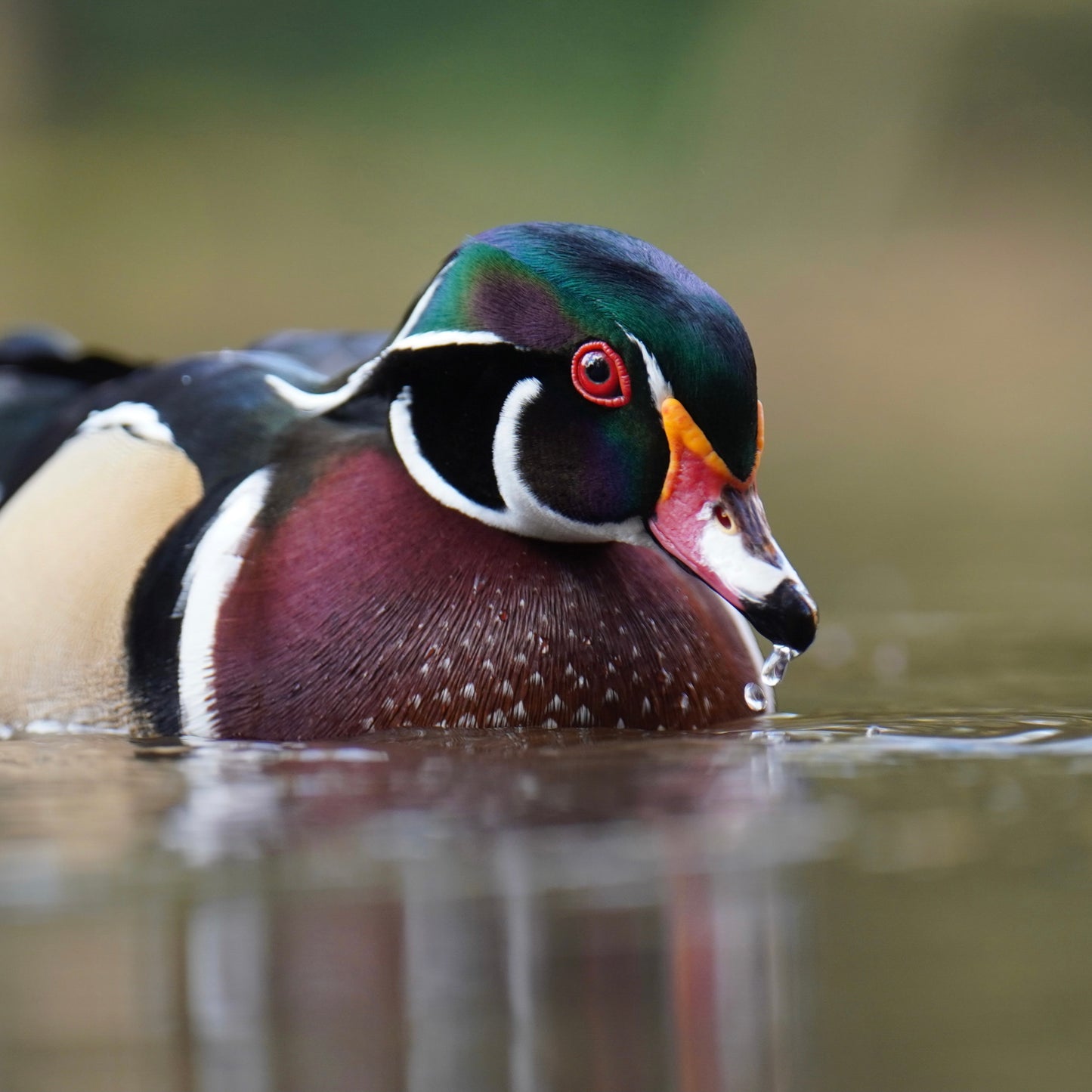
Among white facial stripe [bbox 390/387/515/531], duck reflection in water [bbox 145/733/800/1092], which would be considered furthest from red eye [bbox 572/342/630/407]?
duck reflection in water [bbox 145/733/800/1092]

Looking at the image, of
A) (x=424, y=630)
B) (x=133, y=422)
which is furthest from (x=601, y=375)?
(x=133, y=422)

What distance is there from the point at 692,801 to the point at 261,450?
4.12 feet

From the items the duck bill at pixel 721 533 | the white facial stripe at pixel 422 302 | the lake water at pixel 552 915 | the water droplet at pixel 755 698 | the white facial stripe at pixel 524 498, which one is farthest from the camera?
the water droplet at pixel 755 698

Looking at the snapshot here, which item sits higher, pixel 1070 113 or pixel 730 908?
pixel 1070 113

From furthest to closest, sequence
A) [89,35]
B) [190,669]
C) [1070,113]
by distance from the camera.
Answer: [89,35] → [1070,113] → [190,669]

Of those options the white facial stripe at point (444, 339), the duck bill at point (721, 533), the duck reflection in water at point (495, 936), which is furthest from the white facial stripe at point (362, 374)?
the duck reflection in water at point (495, 936)

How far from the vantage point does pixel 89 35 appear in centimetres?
1767

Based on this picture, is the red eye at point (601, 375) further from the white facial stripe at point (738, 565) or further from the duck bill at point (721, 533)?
the white facial stripe at point (738, 565)

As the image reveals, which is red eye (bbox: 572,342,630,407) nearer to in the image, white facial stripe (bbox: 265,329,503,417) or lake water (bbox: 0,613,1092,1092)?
white facial stripe (bbox: 265,329,503,417)

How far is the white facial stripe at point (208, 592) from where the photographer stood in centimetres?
360

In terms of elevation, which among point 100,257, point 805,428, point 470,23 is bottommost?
point 805,428

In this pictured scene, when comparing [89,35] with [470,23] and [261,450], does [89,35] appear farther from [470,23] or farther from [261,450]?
[261,450]

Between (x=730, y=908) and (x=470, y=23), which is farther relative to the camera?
(x=470, y=23)

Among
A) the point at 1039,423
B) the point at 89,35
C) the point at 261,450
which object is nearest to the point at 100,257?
the point at 89,35
